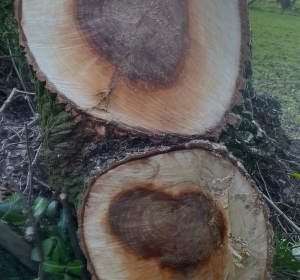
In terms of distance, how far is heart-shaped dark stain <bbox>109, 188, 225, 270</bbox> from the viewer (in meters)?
1.03

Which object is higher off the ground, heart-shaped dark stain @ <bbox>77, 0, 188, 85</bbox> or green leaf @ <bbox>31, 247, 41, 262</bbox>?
heart-shaped dark stain @ <bbox>77, 0, 188, 85</bbox>

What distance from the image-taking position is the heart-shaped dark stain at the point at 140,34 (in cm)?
119

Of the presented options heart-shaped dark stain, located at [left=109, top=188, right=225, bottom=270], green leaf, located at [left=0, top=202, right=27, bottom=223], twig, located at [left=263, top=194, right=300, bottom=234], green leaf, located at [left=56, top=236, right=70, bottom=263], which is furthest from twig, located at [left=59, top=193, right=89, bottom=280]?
twig, located at [left=263, top=194, right=300, bottom=234]

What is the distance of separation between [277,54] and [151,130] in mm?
1225

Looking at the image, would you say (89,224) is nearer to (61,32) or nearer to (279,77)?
(61,32)

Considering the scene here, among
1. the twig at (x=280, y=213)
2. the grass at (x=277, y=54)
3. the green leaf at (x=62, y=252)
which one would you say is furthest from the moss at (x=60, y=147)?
the grass at (x=277, y=54)

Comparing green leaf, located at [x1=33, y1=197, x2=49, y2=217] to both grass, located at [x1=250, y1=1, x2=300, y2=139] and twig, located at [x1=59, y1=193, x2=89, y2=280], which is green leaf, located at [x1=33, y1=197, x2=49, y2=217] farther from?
grass, located at [x1=250, y1=1, x2=300, y2=139]

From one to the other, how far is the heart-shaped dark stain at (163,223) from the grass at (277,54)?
1071mm

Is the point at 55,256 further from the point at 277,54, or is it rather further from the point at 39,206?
the point at 277,54

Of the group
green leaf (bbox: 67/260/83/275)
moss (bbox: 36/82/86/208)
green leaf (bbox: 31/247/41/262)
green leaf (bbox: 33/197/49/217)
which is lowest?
green leaf (bbox: 31/247/41/262)

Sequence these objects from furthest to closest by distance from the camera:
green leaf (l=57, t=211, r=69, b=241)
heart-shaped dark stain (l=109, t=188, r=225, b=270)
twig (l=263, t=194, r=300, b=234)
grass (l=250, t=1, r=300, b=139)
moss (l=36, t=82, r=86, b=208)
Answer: grass (l=250, t=1, r=300, b=139)
twig (l=263, t=194, r=300, b=234)
green leaf (l=57, t=211, r=69, b=241)
moss (l=36, t=82, r=86, b=208)
heart-shaped dark stain (l=109, t=188, r=225, b=270)

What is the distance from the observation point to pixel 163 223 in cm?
103

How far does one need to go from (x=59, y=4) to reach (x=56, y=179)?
1.25 feet

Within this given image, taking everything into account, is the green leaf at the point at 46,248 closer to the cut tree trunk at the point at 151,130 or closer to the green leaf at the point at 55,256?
the green leaf at the point at 55,256
